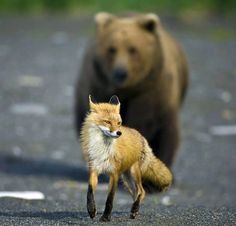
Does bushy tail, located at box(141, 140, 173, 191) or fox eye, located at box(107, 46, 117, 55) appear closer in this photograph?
bushy tail, located at box(141, 140, 173, 191)

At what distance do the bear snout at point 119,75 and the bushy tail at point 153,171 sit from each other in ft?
13.5

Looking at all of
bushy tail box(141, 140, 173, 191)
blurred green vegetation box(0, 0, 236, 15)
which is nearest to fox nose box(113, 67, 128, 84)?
bushy tail box(141, 140, 173, 191)

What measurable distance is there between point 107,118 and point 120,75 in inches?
198

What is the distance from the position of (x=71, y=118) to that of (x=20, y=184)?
430 centimetres

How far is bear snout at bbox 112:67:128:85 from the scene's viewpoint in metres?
10.8

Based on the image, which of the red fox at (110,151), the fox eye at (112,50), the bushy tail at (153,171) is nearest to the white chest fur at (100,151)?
the red fox at (110,151)

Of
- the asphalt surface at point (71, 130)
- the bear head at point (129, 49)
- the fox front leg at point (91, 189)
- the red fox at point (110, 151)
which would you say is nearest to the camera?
the red fox at point (110, 151)

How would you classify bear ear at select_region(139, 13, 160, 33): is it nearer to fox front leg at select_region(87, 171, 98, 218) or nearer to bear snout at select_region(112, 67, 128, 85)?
bear snout at select_region(112, 67, 128, 85)

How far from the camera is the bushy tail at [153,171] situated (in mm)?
6465

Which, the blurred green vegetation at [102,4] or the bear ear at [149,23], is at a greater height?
the bear ear at [149,23]

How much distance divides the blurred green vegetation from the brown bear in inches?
480

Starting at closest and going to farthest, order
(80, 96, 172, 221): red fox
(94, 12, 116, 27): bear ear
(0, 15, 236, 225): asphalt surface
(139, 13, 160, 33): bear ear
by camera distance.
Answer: (80, 96, 172, 221): red fox < (0, 15, 236, 225): asphalt surface < (139, 13, 160, 33): bear ear < (94, 12, 116, 27): bear ear

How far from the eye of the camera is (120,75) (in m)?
10.8

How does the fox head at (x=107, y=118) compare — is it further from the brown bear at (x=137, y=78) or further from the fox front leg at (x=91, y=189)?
the brown bear at (x=137, y=78)
